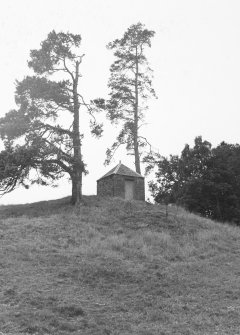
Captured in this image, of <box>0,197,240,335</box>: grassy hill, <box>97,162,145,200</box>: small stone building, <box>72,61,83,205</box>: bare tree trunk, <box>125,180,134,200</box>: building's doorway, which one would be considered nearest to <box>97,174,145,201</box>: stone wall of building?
<box>97,162,145,200</box>: small stone building

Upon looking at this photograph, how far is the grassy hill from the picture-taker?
12750 millimetres

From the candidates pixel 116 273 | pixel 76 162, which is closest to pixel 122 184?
pixel 76 162

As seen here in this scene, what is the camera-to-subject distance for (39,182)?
1160 inches

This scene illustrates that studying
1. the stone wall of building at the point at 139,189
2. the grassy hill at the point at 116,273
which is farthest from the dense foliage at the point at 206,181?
the grassy hill at the point at 116,273

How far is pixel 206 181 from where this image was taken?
3625cm

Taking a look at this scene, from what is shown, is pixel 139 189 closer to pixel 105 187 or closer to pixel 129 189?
pixel 129 189

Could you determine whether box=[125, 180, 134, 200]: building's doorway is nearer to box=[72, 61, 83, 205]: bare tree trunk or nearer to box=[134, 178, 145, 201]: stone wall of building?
box=[134, 178, 145, 201]: stone wall of building

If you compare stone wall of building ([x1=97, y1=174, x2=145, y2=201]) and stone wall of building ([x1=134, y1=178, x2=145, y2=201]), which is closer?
stone wall of building ([x1=97, y1=174, x2=145, y2=201])

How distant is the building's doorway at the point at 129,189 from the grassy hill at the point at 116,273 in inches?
167

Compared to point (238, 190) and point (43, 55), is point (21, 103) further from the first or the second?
point (238, 190)

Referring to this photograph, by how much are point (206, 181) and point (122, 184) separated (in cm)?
689

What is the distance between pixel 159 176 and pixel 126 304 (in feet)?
88.7

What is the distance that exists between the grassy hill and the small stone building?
3907 mm

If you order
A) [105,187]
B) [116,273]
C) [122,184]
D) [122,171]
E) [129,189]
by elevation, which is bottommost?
[116,273]
